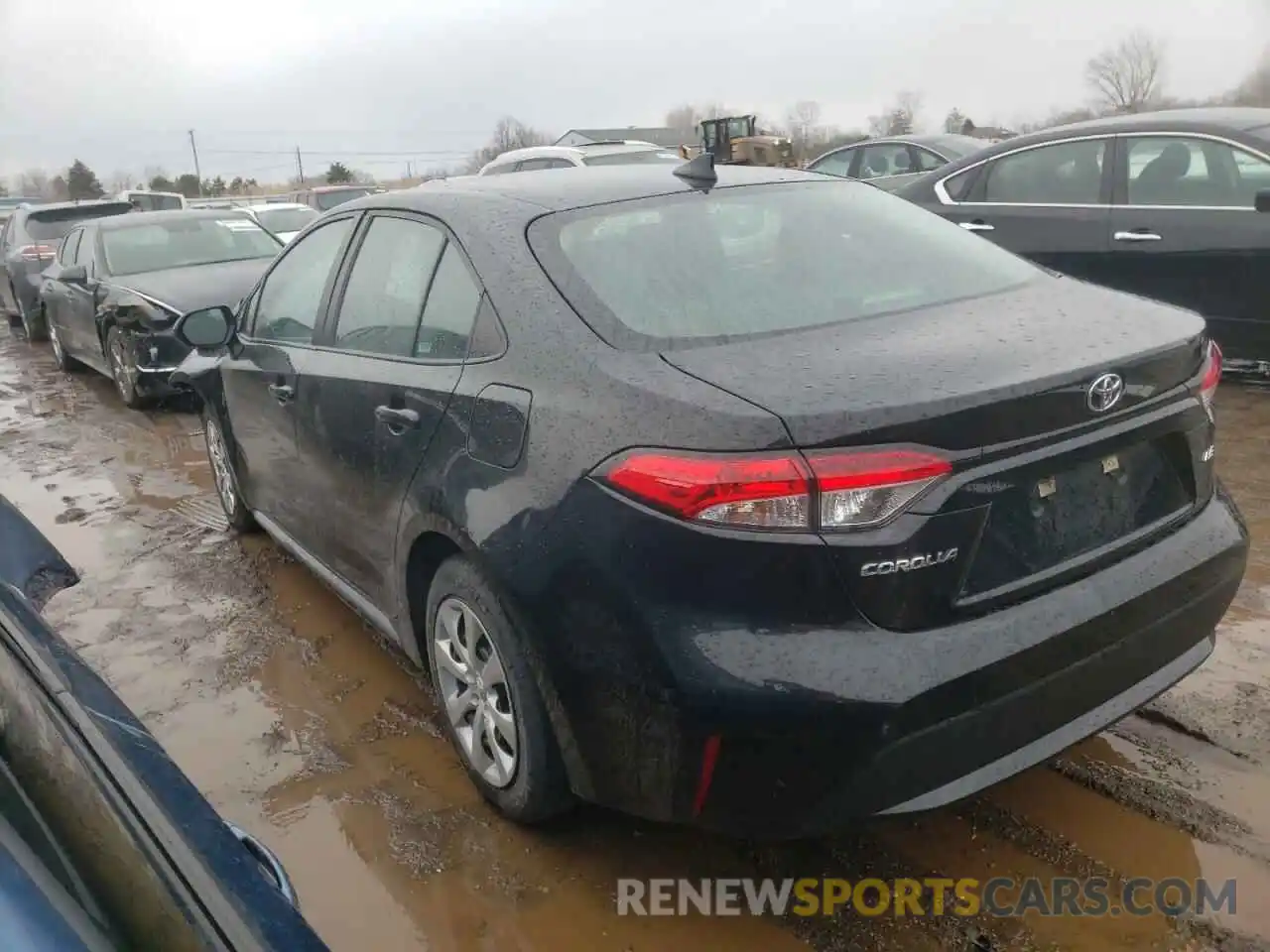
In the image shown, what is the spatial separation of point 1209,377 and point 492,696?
1932mm

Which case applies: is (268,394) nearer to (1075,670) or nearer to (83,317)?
(1075,670)

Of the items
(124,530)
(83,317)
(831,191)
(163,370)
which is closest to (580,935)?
(831,191)

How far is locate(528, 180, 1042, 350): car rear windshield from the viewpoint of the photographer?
241cm

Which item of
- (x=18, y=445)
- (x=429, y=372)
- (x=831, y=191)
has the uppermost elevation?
(x=831, y=191)

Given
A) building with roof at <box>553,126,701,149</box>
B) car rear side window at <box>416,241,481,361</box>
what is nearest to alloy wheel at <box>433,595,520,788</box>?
car rear side window at <box>416,241,481,361</box>

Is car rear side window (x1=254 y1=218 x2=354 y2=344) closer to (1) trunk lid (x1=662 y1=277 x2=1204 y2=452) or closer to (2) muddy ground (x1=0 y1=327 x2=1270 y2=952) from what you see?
(2) muddy ground (x1=0 y1=327 x2=1270 y2=952)

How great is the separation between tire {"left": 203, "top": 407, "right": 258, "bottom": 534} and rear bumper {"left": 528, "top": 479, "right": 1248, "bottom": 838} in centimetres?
311

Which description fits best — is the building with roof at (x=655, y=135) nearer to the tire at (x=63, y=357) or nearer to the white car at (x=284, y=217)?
the white car at (x=284, y=217)

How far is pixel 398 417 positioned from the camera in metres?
2.83

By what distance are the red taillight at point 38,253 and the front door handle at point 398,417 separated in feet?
36.6

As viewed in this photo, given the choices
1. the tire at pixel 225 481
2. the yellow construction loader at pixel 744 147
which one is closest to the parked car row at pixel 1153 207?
the tire at pixel 225 481

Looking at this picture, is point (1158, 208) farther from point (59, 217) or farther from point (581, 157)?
point (59, 217)

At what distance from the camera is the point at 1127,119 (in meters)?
6.23

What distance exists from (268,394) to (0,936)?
9.03ft
